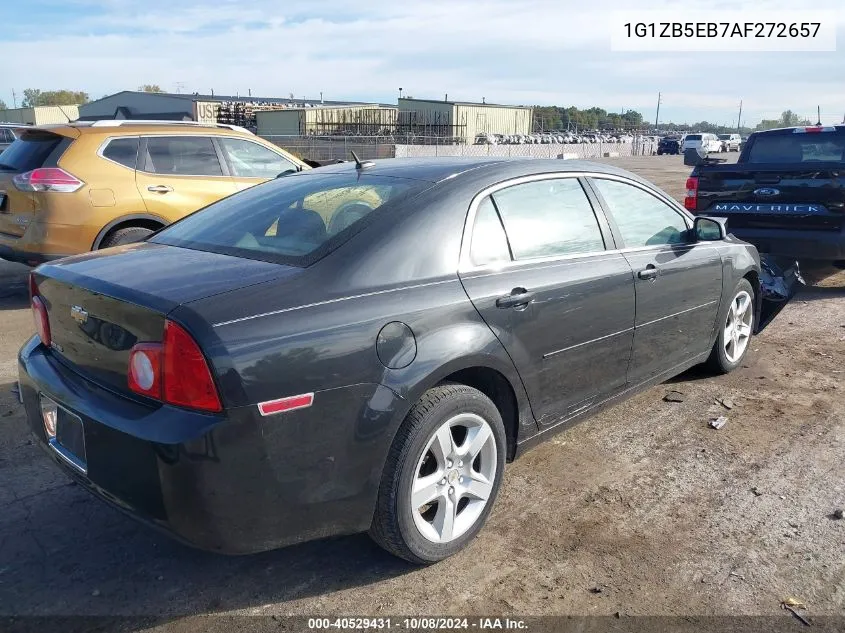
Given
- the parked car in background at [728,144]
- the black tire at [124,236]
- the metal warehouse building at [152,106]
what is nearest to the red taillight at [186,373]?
the black tire at [124,236]

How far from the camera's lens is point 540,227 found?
3.54 m

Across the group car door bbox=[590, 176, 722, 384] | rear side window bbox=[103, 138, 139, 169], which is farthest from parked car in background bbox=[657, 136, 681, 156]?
car door bbox=[590, 176, 722, 384]

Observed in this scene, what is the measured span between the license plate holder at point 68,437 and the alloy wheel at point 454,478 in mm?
1228

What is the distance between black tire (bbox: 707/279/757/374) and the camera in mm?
4902

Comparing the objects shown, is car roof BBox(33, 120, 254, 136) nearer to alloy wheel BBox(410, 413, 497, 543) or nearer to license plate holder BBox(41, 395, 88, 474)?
license plate holder BBox(41, 395, 88, 474)

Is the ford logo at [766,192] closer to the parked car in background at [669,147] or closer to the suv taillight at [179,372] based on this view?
the suv taillight at [179,372]

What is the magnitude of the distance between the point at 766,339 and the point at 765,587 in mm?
3869

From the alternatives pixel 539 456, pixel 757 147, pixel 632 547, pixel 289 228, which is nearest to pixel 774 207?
pixel 757 147

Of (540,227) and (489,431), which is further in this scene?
(540,227)

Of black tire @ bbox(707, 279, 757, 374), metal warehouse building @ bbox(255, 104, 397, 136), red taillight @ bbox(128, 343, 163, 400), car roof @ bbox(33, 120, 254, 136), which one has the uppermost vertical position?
metal warehouse building @ bbox(255, 104, 397, 136)

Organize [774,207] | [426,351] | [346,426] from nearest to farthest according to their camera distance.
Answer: [346,426]
[426,351]
[774,207]

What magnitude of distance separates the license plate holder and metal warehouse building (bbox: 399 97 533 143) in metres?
52.8

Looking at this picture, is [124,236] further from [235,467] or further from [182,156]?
[235,467]

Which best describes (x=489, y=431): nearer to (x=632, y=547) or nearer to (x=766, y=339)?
(x=632, y=547)
